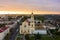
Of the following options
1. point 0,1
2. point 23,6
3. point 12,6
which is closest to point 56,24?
point 23,6

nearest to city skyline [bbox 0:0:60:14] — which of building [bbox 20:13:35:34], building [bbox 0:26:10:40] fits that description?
building [bbox 20:13:35:34]

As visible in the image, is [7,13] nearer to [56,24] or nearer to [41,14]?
[41,14]

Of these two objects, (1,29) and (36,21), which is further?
(36,21)

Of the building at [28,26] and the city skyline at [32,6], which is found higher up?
the city skyline at [32,6]

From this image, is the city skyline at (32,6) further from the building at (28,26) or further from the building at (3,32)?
the building at (3,32)

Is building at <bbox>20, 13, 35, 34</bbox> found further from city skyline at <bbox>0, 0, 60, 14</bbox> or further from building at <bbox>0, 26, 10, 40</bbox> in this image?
building at <bbox>0, 26, 10, 40</bbox>

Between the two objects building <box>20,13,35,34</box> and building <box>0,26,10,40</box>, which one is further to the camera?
building <box>20,13,35,34</box>

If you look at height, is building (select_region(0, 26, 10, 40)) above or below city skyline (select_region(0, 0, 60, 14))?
below

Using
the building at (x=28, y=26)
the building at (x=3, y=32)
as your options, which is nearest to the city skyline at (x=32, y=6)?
the building at (x=28, y=26)

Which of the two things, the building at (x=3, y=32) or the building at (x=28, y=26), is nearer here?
the building at (x=3, y=32)
